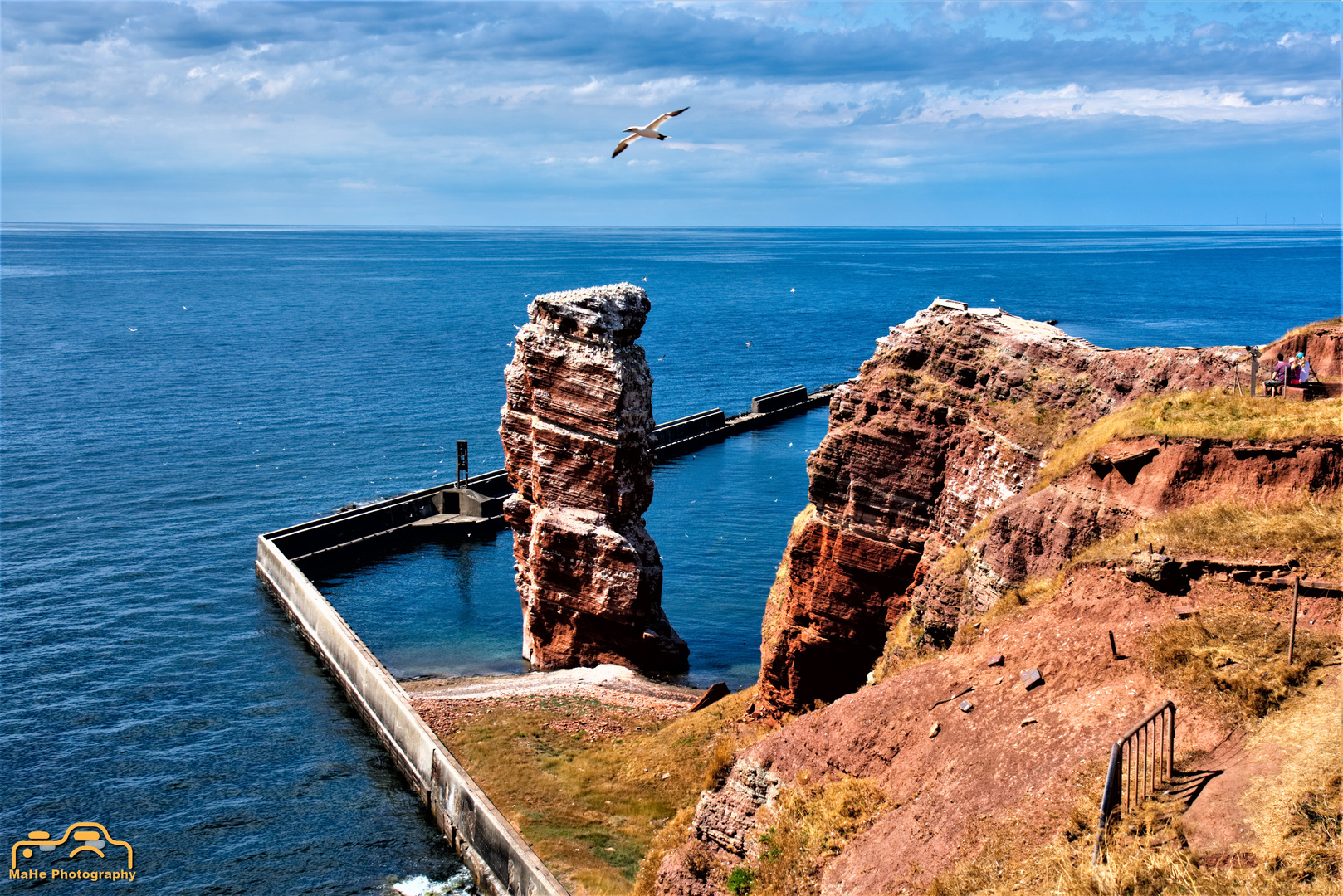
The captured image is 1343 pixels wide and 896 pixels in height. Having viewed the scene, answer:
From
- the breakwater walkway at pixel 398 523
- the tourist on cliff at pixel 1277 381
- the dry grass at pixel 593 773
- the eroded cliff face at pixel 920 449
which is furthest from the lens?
the breakwater walkway at pixel 398 523

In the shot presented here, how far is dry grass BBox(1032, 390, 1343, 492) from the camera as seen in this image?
21.1 meters

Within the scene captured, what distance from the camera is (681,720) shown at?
3512 cm

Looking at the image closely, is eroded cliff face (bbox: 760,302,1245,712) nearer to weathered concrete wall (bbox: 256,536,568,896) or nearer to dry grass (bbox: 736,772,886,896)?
weathered concrete wall (bbox: 256,536,568,896)

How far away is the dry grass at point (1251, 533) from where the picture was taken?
17938mm

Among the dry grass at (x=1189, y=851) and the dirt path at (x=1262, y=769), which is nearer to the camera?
the dry grass at (x=1189, y=851)

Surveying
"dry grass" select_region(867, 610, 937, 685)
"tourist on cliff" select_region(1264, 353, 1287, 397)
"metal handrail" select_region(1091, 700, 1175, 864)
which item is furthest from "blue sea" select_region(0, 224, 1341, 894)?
"tourist on cliff" select_region(1264, 353, 1287, 397)

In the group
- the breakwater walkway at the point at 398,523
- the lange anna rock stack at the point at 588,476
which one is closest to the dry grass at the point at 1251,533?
the lange anna rock stack at the point at 588,476

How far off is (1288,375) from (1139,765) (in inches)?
592

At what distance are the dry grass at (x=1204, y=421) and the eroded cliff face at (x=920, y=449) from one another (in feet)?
4.95

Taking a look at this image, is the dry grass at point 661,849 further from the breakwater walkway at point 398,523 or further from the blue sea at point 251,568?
the breakwater walkway at point 398,523

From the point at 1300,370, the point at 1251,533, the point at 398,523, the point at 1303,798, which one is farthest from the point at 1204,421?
the point at 398,523

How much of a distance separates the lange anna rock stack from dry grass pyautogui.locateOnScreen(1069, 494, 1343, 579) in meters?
25.8

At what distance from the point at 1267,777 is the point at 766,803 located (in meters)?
8.13

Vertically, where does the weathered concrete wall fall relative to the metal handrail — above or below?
below
